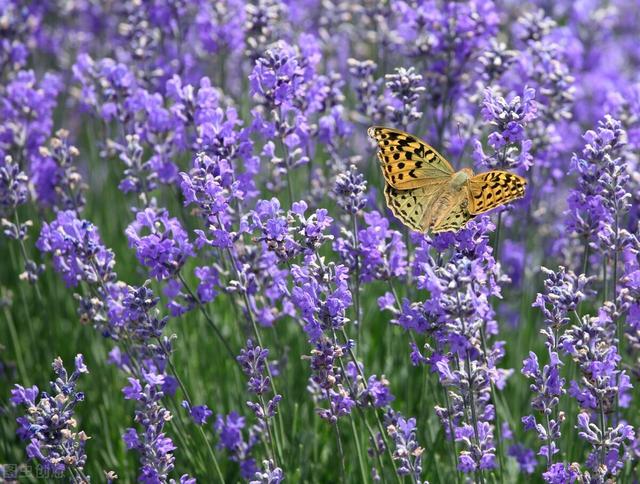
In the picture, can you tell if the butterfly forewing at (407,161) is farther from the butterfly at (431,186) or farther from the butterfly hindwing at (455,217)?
the butterfly hindwing at (455,217)

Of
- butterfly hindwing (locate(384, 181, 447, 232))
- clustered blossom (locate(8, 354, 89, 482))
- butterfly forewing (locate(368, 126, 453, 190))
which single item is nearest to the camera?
clustered blossom (locate(8, 354, 89, 482))

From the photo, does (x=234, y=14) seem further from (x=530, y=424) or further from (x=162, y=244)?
(x=530, y=424)

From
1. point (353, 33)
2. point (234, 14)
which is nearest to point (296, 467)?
point (234, 14)

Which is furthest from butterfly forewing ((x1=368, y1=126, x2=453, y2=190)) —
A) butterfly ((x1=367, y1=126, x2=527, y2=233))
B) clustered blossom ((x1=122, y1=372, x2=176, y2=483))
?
clustered blossom ((x1=122, y1=372, x2=176, y2=483))

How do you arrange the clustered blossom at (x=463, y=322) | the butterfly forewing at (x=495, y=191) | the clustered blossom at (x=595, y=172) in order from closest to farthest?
the clustered blossom at (x=463, y=322) < the butterfly forewing at (x=495, y=191) < the clustered blossom at (x=595, y=172)

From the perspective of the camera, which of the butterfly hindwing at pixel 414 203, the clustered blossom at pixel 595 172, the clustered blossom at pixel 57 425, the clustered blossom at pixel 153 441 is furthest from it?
the butterfly hindwing at pixel 414 203

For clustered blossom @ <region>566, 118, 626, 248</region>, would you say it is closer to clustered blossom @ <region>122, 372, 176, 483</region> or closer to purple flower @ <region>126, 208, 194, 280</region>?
purple flower @ <region>126, 208, 194, 280</region>

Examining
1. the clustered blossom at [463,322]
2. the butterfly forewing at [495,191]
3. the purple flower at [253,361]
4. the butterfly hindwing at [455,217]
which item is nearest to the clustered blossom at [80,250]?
the purple flower at [253,361]

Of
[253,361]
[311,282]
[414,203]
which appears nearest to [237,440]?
[253,361]
